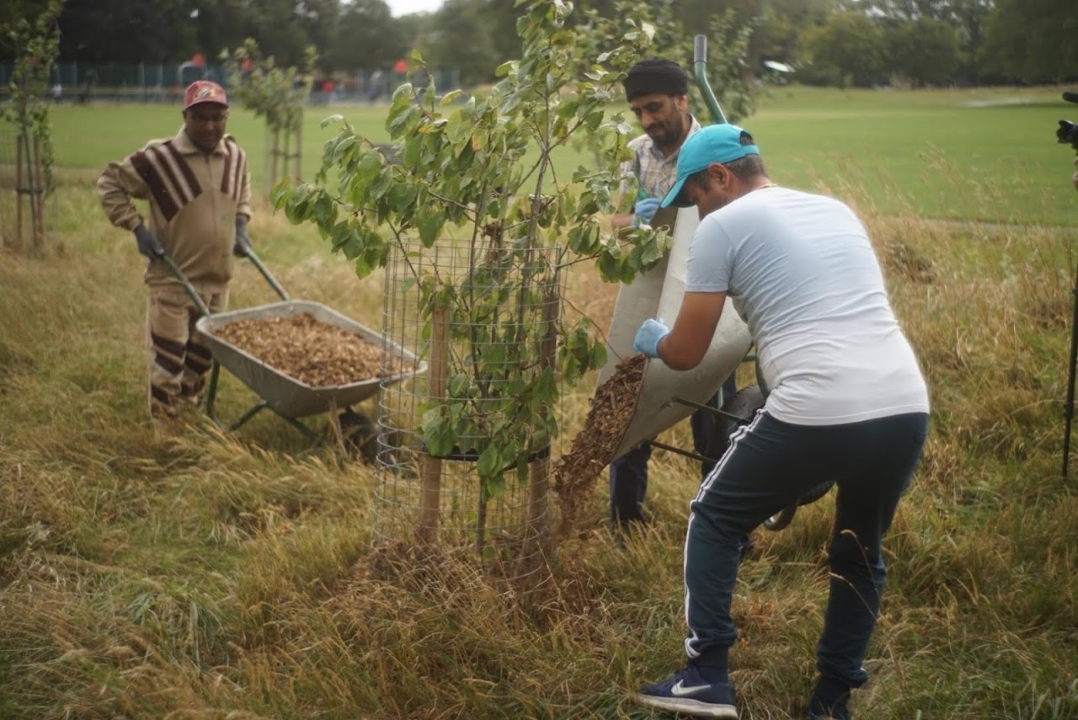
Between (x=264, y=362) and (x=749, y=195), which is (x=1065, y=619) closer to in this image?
(x=749, y=195)

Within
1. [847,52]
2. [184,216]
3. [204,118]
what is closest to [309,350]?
[184,216]

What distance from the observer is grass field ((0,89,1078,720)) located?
3.54 metres

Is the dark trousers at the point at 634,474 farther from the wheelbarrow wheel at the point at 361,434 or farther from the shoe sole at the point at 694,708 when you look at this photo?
the wheelbarrow wheel at the point at 361,434

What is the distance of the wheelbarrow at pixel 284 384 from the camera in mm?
5570

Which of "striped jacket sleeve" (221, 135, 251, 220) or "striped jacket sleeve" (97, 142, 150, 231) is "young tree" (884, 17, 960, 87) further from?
"striped jacket sleeve" (97, 142, 150, 231)

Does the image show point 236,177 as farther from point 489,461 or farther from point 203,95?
point 489,461

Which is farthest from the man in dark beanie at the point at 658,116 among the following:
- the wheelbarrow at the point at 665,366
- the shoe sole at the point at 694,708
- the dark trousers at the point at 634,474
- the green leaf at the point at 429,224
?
the shoe sole at the point at 694,708

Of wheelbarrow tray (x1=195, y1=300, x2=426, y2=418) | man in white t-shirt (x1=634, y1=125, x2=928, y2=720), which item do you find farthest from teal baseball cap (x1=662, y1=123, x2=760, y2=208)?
wheelbarrow tray (x1=195, y1=300, x2=426, y2=418)

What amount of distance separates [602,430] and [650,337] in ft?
1.70

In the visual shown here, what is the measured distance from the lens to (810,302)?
3.01 metres

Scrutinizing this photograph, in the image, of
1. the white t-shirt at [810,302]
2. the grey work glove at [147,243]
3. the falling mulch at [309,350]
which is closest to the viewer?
the white t-shirt at [810,302]

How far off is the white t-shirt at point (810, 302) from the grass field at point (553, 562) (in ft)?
2.85

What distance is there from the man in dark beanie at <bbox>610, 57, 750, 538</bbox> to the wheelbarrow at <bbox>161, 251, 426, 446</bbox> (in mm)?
1149

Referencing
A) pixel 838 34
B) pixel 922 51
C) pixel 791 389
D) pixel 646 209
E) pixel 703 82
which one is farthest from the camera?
pixel 838 34
